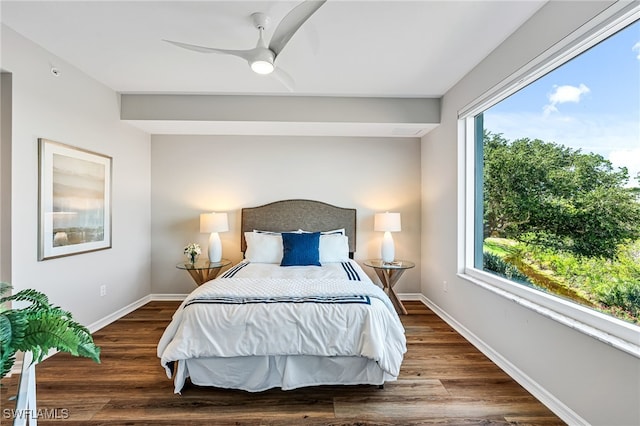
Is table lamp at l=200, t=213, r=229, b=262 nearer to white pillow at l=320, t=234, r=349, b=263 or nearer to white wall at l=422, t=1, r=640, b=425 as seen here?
white pillow at l=320, t=234, r=349, b=263

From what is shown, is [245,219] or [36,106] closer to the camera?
[36,106]

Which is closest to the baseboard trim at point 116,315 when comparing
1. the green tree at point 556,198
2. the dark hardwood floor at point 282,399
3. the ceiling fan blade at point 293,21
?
the dark hardwood floor at point 282,399

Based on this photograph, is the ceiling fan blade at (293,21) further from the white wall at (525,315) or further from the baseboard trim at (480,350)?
the baseboard trim at (480,350)

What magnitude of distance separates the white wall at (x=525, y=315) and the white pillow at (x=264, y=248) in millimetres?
1976

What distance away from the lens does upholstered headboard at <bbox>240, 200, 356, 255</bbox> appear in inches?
165

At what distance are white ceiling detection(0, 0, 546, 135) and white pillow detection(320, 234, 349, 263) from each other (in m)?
1.77

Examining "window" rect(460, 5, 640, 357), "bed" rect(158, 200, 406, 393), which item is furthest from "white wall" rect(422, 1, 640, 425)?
"bed" rect(158, 200, 406, 393)

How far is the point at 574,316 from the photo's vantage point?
1867 mm

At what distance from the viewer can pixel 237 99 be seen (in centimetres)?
361

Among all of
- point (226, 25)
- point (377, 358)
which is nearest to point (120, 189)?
point (226, 25)

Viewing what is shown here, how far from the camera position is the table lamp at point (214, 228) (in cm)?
386

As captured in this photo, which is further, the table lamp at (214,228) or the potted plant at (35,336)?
the table lamp at (214,228)

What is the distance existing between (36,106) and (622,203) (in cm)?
418

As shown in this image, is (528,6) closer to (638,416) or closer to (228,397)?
(638,416)
